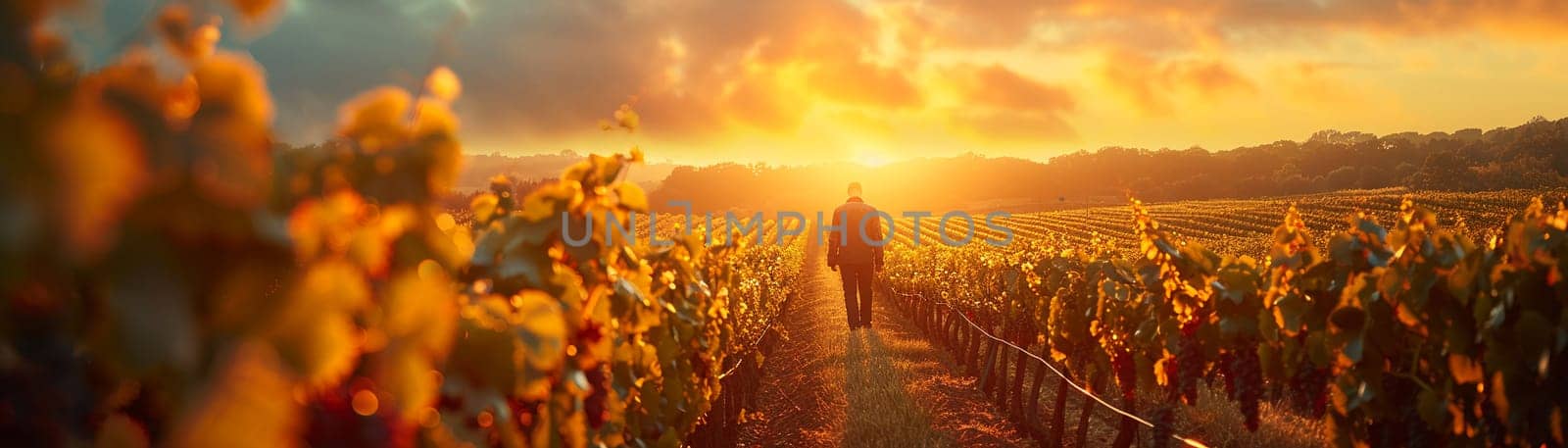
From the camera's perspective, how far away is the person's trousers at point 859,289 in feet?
36.7

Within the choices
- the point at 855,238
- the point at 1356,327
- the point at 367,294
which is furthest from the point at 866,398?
the point at 367,294

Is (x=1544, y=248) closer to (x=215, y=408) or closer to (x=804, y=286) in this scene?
(x=215, y=408)

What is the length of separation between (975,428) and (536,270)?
21.0ft

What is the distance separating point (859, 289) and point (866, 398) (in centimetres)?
371

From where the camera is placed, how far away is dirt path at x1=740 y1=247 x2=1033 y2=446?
23.1 feet

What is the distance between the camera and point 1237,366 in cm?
448

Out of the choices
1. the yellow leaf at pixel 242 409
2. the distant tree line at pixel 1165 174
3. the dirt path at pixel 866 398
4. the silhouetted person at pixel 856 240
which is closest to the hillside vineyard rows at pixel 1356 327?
the dirt path at pixel 866 398

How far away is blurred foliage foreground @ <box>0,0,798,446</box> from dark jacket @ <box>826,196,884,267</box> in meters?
9.40

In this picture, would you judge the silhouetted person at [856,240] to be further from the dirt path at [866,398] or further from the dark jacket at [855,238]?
the dirt path at [866,398]

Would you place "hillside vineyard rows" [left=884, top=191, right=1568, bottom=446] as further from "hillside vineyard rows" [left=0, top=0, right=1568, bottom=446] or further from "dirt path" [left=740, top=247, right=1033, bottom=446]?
"dirt path" [left=740, top=247, right=1033, bottom=446]

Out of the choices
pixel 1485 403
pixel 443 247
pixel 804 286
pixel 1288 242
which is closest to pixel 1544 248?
pixel 1485 403

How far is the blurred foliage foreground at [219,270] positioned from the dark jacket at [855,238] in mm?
9399

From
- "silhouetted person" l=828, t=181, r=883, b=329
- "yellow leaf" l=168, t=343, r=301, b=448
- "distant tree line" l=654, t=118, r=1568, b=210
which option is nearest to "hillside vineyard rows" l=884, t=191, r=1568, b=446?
"yellow leaf" l=168, t=343, r=301, b=448

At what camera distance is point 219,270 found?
2.90ft
